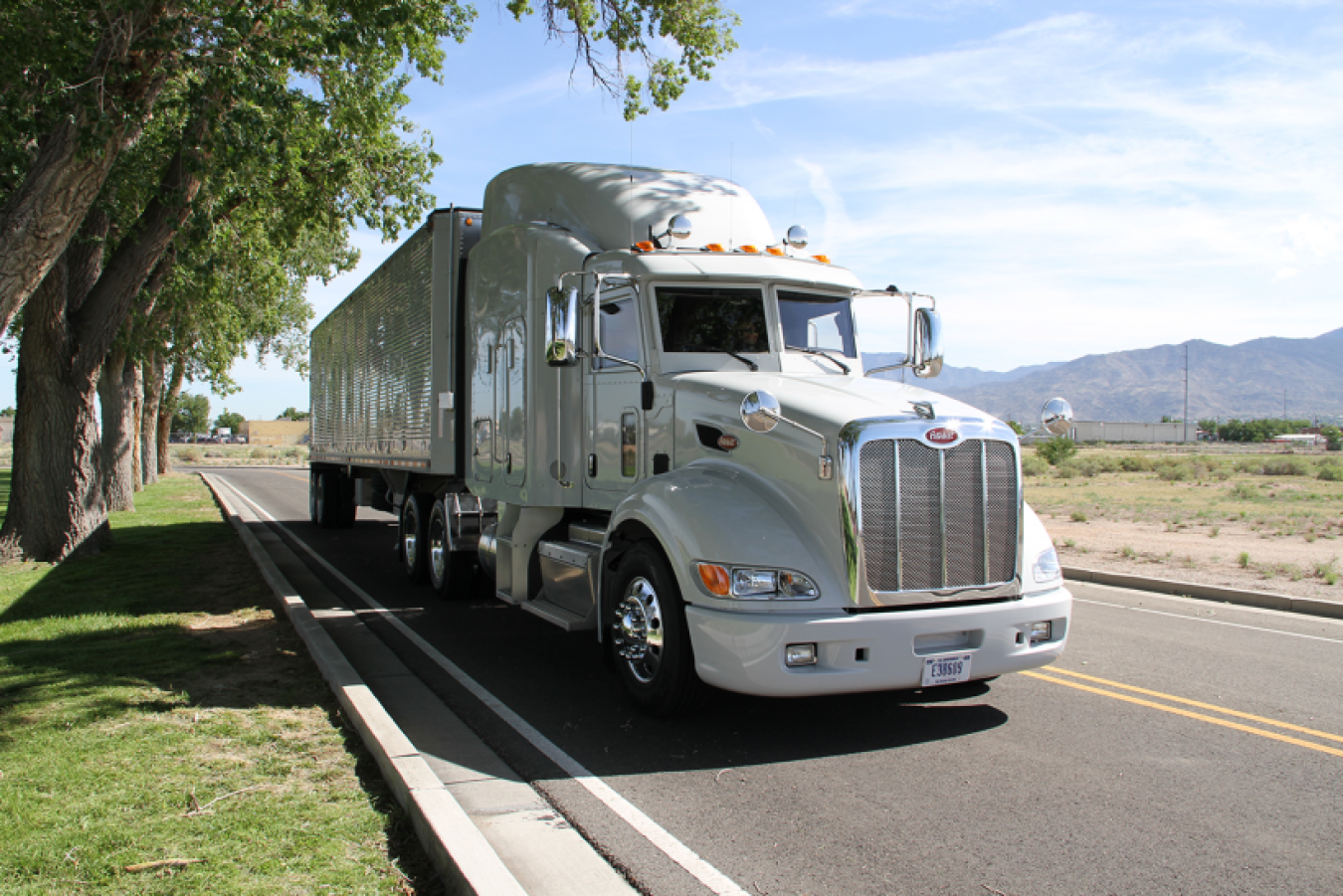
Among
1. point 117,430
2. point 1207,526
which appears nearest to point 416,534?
point 117,430

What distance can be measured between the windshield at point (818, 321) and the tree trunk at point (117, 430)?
59.2 ft

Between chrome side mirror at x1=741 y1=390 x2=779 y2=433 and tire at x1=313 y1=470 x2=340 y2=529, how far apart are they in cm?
1338

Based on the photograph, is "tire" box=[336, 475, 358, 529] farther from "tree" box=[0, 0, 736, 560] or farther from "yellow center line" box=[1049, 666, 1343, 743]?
"yellow center line" box=[1049, 666, 1343, 743]

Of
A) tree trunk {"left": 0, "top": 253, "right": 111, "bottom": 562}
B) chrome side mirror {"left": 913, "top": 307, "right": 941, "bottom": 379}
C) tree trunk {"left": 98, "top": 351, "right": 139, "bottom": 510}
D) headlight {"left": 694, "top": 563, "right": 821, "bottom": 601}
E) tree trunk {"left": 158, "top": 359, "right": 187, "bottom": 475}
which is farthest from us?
tree trunk {"left": 158, "top": 359, "right": 187, "bottom": 475}

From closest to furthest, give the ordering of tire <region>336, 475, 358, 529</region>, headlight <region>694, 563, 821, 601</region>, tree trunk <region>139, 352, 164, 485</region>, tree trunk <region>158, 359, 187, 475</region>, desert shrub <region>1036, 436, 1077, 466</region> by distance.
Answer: headlight <region>694, 563, 821, 601</region>
tire <region>336, 475, 358, 529</region>
tree trunk <region>139, 352, 164, 485</region>
desert shrub <region>1036, 436, 1077, 466</region>
tree trunk <region>158, 359, 187, 475</region>

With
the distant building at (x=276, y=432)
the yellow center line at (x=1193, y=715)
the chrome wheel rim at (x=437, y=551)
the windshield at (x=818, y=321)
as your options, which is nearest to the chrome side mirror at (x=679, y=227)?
the windshield at (x=818, y=321)

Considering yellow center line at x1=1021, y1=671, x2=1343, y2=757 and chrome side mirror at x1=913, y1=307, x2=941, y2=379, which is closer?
yellow center line at x1=1021, y1=671, x2=1343, y2=757

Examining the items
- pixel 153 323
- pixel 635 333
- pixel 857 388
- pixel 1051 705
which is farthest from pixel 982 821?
pixel 153 323

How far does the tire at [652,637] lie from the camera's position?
5539 mm

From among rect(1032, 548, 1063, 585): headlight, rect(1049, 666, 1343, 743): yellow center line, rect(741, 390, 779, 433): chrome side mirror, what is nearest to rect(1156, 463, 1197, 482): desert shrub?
rect(1049, 666, 1343, 743): yellow center line

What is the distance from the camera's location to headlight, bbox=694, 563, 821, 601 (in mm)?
5129

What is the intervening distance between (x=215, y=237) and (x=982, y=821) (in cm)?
1270

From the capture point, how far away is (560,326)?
641cm

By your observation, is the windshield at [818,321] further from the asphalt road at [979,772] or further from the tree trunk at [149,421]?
the tree trunk at [149,421]
